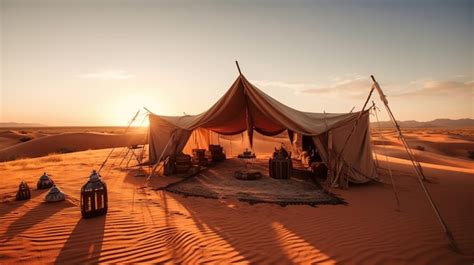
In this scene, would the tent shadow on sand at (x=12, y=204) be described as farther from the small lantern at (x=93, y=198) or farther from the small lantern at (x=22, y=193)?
the small lantern at (x=93, y=198)

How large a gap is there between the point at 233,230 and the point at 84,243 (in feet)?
7.70

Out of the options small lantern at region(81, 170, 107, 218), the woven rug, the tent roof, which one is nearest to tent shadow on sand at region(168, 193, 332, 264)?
the woven rug

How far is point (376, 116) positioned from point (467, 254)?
4.40 meters

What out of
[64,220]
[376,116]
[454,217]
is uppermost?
[376,116]

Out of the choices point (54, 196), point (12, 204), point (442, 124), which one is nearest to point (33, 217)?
point (54, 196)

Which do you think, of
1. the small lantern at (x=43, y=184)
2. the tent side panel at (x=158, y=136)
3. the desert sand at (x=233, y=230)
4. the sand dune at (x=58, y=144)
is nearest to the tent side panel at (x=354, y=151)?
the desert sand at (x=233, y=230)

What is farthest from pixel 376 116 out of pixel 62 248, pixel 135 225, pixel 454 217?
pixel 62 248

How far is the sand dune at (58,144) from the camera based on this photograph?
17791 mm

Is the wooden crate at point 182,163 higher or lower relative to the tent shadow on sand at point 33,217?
higher

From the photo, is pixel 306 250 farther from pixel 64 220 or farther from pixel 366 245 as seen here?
pixel 64 220

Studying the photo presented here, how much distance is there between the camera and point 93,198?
4.62 metres

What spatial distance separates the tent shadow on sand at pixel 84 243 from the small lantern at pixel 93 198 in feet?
0.62

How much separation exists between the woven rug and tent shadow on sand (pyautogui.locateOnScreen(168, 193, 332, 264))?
116cm

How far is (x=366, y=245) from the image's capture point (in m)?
3.62
